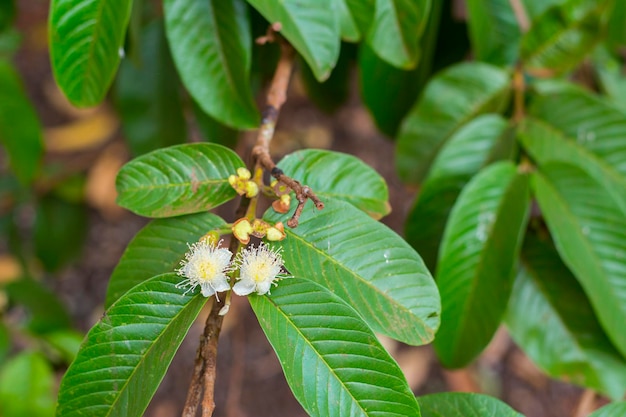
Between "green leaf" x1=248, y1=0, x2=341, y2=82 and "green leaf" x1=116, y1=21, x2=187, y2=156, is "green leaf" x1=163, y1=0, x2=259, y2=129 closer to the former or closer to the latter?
A: "green leaf" x1=248, y1=0, x2=341, y2=82

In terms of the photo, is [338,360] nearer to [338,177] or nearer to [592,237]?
[338,177]

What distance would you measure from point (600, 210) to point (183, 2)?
720mm

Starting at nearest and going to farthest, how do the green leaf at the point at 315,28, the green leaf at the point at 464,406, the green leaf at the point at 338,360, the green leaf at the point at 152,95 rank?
the green leaf at the point at 338,360
the green leaf at the point at 464,406
the green leaf at the point at 315,28
the green leaf at the point at 152,95

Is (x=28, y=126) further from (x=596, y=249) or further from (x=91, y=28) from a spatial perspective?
(x=596, y=249)

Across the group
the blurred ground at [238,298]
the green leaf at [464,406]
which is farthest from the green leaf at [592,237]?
the blurred ground at [238,298]

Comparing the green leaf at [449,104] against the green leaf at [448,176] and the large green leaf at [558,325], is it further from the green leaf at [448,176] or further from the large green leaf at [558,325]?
the large green leaf at [558,325]

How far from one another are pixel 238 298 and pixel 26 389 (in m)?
0.80

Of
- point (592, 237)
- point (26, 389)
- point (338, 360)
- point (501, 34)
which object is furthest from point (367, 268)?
point (26, 389)

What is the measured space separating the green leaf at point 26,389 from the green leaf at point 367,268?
79 centimetres

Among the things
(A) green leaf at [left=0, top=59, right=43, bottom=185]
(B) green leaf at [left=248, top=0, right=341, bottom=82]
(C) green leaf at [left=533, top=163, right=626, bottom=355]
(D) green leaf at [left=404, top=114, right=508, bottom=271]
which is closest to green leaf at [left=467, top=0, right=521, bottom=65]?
(D) green leaf at [left=404, top=114, right=508, bottom=271]

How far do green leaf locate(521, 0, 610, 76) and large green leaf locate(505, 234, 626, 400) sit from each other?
0.33 metres

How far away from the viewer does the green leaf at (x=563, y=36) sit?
3.51 feet

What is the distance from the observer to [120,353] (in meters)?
0.62

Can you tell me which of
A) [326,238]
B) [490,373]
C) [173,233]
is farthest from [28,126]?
[490,373]
